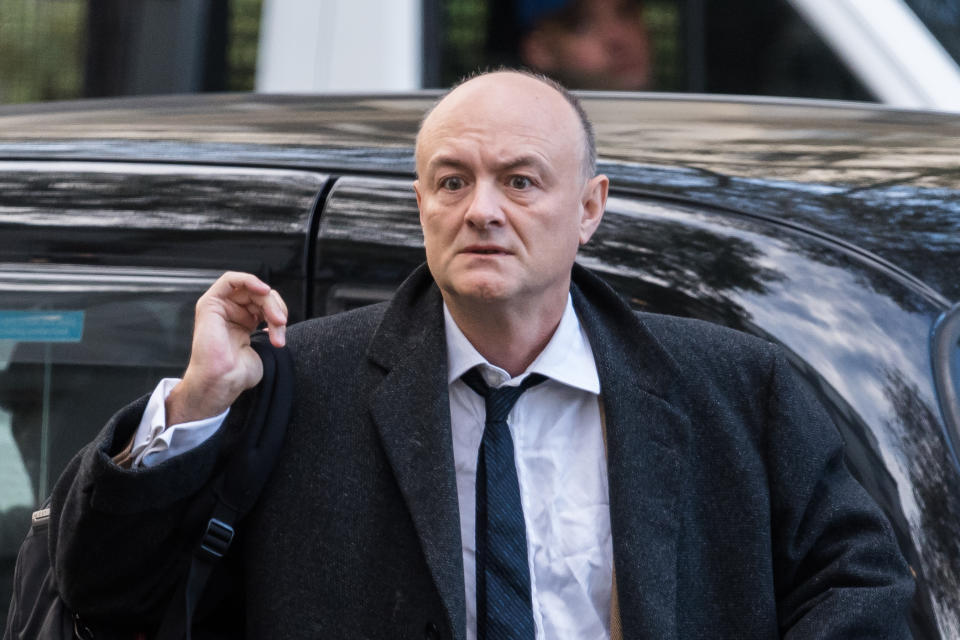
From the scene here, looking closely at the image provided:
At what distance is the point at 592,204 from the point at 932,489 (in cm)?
69

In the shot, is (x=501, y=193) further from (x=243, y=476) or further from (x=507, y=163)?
(x=243, y=476)

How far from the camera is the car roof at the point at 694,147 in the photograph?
224cm

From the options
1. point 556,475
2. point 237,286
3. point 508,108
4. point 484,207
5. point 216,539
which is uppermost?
point 508,108

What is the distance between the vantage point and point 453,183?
206cm

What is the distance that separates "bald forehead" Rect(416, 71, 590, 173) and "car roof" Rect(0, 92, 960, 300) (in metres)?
0.29

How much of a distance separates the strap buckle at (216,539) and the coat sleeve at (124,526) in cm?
3

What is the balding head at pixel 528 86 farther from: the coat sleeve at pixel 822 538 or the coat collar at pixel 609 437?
the coat sleeve at pixel 822 538

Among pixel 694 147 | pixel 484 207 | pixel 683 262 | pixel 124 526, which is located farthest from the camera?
pixel 694 147

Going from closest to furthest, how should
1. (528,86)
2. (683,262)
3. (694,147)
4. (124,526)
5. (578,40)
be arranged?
(124,526) < (528,86) < (683,262) < (694,147) < (578,40)

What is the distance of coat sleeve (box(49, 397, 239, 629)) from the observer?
1.85 metres

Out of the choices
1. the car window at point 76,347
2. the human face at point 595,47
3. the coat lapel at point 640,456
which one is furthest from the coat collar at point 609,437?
the human face at point 595,47

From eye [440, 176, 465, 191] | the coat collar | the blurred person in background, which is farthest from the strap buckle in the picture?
the blurred person in background

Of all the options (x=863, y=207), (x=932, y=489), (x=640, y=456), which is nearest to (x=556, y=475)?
(x=640, y=456)

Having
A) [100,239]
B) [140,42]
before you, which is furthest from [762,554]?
[140,42]
